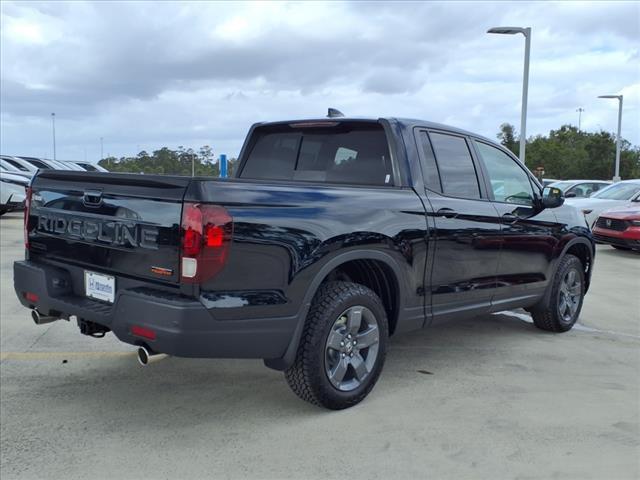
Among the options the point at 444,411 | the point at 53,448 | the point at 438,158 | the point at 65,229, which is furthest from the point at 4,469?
the point at 438,158

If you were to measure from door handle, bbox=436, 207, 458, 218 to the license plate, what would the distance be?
7.15 feet

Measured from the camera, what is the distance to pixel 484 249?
468 cm

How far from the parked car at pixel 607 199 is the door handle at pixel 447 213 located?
10.7m

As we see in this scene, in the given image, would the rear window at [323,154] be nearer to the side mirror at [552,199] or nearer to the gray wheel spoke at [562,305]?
the side mirror at [552,199]

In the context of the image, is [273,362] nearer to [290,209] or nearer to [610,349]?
[290,209]

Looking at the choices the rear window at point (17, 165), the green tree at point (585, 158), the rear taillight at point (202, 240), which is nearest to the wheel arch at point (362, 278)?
the rear taillight at point (202, 240)

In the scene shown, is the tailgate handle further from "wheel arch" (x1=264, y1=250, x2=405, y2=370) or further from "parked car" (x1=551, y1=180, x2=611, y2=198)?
"parked car" (x1=551, y1=180, x2=611, y2=198)

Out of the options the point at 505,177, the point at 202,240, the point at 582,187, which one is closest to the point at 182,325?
the point at 202,240

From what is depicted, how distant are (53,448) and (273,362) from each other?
125cm

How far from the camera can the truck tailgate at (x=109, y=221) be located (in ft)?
10.4

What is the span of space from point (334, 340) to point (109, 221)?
4.77 ft

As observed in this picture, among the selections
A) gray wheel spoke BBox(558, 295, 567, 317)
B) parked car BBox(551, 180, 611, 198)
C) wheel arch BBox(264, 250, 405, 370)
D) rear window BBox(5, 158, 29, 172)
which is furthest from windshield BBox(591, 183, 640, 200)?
rear window BBox(5, 158, 29, 172)

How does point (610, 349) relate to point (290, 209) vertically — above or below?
below

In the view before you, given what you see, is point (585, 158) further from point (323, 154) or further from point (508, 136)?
point (323, 154)
